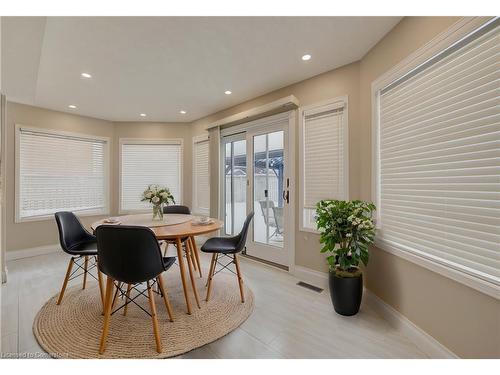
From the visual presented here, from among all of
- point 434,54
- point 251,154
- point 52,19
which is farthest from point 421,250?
point 52,19

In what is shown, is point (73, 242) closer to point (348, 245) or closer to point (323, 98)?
point (348, 245)

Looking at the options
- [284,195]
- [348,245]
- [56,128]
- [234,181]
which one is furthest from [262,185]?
[56,128]

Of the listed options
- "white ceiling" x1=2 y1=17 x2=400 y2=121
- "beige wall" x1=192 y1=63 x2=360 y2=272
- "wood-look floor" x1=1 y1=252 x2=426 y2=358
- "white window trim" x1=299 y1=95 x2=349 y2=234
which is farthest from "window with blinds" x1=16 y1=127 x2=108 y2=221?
"white window trim" x1=299 y1=95 x2=349 y2=234

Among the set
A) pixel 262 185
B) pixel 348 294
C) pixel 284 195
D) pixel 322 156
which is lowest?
pixel 348 294

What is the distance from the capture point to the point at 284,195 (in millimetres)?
3076

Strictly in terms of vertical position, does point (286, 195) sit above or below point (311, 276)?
above

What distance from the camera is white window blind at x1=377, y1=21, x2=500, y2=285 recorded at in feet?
4.08

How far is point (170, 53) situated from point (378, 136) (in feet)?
7.36

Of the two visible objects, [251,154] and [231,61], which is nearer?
[231,61]

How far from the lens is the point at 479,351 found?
4.15ft

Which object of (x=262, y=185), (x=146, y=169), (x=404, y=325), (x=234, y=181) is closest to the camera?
(x=404, y=325)

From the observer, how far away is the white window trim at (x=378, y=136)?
4.16 ft

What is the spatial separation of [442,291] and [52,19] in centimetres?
354

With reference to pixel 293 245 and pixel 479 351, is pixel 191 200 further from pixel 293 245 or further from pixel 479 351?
pixel 479 351
